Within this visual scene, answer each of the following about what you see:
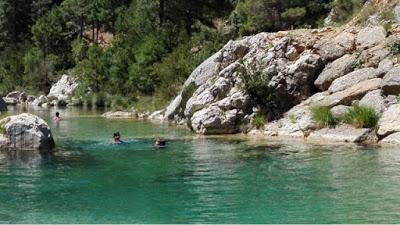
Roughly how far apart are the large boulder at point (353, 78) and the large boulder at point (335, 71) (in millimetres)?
782

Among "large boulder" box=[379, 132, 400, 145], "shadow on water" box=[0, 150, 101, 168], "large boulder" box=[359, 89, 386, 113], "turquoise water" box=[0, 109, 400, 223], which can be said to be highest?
"large boulder" box=[359, 89, 386, 113]

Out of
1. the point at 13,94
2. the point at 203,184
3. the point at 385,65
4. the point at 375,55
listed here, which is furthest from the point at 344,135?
the point at 13,94

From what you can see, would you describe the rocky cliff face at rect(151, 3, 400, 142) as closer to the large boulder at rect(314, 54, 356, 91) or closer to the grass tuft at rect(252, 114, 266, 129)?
the large boulder at rect(314, 54, 356, 91)

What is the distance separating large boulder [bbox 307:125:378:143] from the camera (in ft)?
108

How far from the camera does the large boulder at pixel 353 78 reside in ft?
124

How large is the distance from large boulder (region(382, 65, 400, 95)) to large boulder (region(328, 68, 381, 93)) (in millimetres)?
1846

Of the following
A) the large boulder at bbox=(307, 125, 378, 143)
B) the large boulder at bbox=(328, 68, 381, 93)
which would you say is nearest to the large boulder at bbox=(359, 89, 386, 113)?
the large boulder at bbox=(307, 125, 378, 143)

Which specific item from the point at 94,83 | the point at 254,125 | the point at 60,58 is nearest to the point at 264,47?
the point at 254,125

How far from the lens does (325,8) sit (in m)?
67.6

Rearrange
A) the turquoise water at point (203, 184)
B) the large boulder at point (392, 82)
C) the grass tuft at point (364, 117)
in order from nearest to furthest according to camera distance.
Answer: the turquoise water at point (203, 184), the grass tuft at point (364, 117), the large boulder at point (392, 82)

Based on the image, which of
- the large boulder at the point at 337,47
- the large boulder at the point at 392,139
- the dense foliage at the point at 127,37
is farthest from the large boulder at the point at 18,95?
the large boulder at the point at 392,139

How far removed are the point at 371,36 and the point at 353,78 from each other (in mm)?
4431

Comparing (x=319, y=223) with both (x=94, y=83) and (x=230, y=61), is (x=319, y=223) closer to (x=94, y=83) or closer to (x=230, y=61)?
(x=230, y=61)

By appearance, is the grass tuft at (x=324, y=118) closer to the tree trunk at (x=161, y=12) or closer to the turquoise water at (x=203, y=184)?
the turquoise water at (x=203, y=184)
